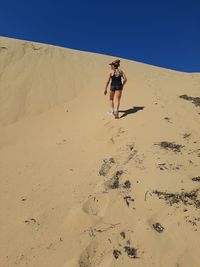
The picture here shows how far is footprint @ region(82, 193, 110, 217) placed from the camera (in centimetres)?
350

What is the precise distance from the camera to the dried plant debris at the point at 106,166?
4.32 meters

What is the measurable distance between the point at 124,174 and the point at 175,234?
1.22 meters

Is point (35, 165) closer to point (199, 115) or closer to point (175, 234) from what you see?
point (175, 234)

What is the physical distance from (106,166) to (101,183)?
0.45m

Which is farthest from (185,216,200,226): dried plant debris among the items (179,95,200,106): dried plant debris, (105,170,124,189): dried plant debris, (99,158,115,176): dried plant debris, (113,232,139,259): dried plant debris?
(179,95,200,106): dried plant debris

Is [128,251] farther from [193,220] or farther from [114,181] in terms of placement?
[114,181]

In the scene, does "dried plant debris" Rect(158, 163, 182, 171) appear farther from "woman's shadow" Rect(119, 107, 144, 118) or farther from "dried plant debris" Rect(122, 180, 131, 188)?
"woman's shadow" Rect(119, 107, 144, 118)

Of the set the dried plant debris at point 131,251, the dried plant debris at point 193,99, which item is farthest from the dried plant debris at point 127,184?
the dried plant debris at point 193,99

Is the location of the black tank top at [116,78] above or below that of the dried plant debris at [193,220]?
above

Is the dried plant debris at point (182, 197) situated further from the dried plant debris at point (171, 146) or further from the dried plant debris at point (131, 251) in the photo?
the dried plant debris at point (171, 146)

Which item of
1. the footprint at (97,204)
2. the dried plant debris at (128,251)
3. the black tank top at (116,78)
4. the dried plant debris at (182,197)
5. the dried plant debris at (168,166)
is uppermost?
the black tank top at (116,78)

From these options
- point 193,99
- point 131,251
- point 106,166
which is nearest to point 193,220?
point 131,251

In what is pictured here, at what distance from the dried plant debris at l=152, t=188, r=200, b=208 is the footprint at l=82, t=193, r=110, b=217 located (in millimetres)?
627

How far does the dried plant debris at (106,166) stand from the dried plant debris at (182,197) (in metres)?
0.92
